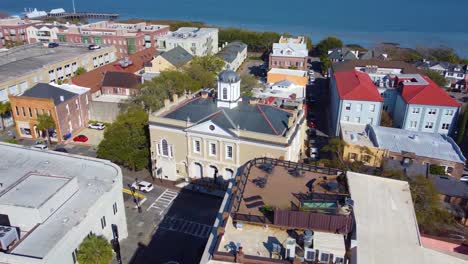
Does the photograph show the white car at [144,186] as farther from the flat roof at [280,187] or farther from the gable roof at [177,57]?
the gable roof at [177,57]

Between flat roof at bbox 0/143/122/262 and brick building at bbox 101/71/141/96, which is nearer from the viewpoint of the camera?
flat roof at bbox 0/143/122/262

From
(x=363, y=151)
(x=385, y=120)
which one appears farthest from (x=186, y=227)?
(x=385, y=120)

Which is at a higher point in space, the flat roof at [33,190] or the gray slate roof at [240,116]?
the gray slate roof at [240,116]

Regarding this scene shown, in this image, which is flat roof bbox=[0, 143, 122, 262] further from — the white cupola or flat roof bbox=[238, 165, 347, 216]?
the white cupola

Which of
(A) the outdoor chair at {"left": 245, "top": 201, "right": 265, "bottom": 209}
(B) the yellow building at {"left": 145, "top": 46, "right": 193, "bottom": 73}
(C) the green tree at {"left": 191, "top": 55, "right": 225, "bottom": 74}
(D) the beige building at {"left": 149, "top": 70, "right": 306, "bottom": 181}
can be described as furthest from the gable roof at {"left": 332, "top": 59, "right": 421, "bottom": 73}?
(A) the outdoor chair at {"left": 245, "top": 201, "right": 265, "bottom": 209}

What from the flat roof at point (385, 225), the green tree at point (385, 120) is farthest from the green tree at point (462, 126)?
the flat roof at point (385, 225)

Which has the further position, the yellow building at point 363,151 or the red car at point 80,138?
the red car at point 80,138
